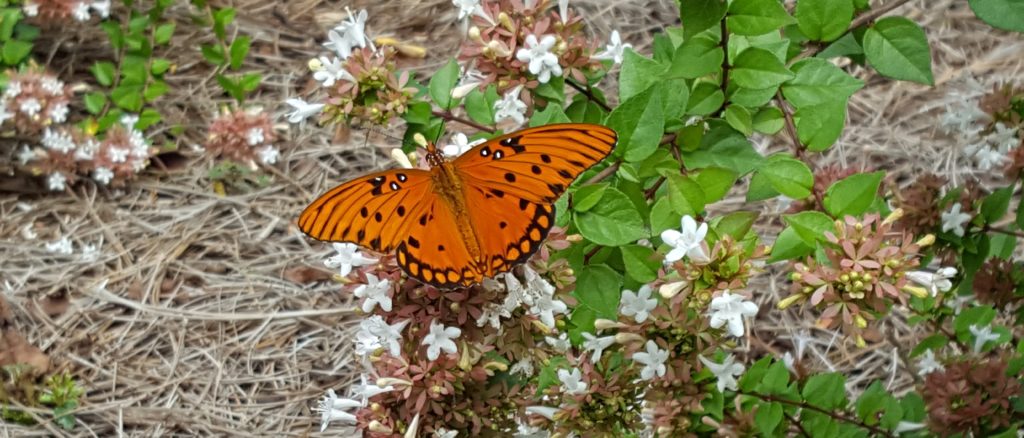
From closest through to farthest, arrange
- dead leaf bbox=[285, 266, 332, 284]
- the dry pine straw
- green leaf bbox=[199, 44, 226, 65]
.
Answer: the dry pine straw < dead leaf bbox=[285, 266, 332, 284] < green leaf bbox=[199, 44, 226, 65]

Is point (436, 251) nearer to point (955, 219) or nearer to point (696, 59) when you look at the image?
point (696, 59)

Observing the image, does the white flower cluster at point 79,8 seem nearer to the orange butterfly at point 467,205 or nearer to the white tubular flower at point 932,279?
the orange butterfly at point 467,205

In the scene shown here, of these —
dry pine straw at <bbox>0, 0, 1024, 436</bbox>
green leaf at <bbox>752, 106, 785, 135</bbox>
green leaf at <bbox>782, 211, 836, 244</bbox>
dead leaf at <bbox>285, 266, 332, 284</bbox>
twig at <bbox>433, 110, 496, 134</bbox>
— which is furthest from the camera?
dead leaf at <bbox>285, 266, 332, 284</bbox>

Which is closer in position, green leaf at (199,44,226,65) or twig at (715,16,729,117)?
twig at (715,16,729,117)

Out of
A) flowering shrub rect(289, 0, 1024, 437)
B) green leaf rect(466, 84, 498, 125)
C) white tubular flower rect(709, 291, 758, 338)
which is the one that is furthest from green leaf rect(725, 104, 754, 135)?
green leaf rect(466, 84, 498, 125)

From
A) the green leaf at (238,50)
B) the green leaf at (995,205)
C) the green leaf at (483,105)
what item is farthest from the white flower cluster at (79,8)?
the green leaf at (995,205)

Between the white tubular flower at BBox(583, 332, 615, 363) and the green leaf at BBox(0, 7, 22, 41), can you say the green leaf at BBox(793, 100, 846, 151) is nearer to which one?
the white tubular flower at BBox(583, 332, 615, 363)

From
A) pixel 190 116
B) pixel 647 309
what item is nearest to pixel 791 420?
pixel 647 309

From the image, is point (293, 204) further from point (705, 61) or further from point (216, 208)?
point (705, 61)
